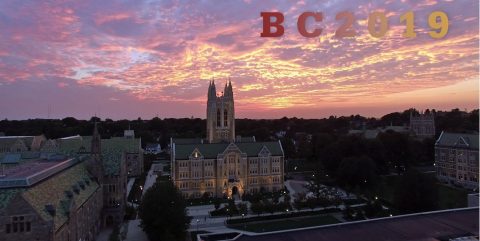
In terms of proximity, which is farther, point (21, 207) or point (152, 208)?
point (152, 208)

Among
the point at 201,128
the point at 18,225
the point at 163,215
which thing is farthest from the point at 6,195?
the point at 201,128

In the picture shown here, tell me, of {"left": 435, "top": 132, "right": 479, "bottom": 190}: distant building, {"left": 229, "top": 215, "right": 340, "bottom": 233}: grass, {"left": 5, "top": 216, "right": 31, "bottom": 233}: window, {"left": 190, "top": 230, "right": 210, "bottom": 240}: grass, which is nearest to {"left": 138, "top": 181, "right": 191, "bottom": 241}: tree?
{"left": 190, "top": 230, "right": 210, "bottom": 240}: grass

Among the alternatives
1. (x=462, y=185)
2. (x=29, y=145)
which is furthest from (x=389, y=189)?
(x=29, y=145)

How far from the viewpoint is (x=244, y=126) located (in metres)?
179

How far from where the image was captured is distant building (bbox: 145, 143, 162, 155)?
14046 centimetres

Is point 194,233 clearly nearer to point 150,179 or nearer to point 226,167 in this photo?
point 226,167

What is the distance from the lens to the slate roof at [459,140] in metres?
75.8

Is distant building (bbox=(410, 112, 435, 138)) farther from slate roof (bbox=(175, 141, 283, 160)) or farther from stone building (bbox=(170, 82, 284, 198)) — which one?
stone building (bbox=(170, 82, 284, 198))

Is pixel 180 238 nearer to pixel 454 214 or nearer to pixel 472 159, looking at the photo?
pixel 454 214

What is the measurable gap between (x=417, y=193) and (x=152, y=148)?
107781 millimetres

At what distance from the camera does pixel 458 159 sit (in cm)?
7775

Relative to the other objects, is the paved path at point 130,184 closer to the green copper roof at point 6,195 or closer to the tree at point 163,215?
the tree at point 163,215

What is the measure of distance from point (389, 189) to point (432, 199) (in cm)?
2176

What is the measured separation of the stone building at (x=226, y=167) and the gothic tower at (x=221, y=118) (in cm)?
884
